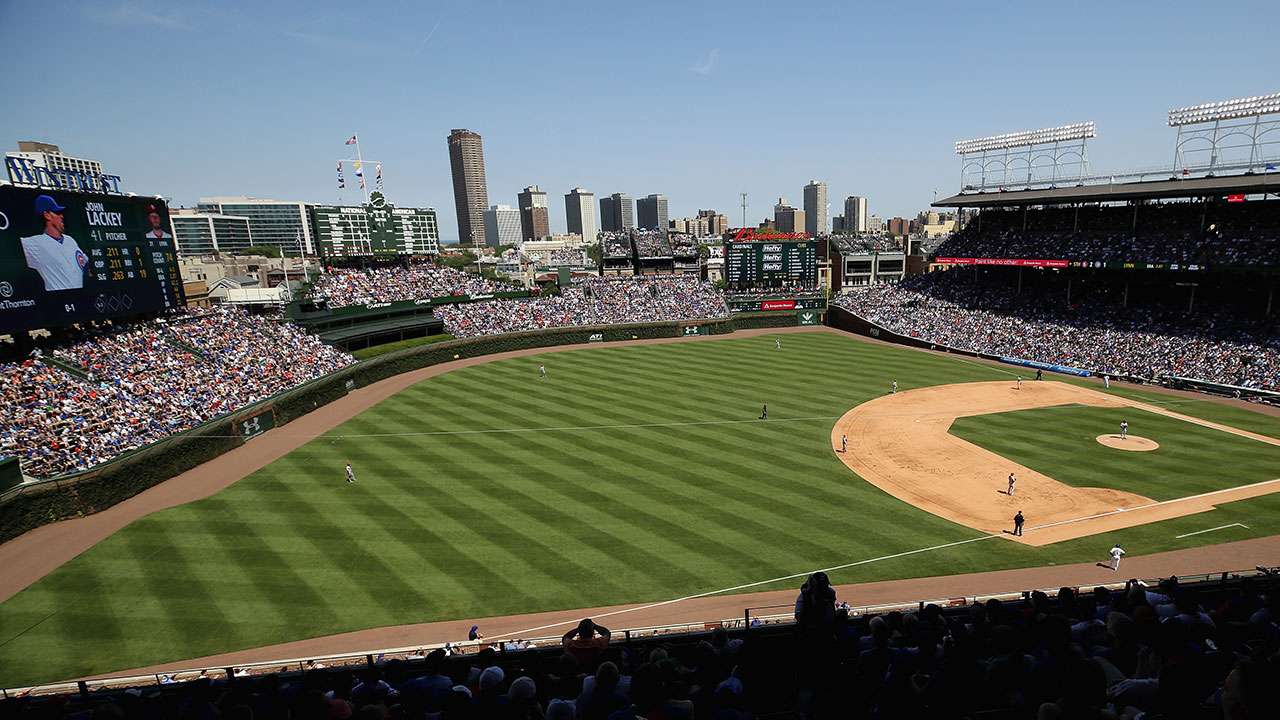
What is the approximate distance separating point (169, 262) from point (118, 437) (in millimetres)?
15129

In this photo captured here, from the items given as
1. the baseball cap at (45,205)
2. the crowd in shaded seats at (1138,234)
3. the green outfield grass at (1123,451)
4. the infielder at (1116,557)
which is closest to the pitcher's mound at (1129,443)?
the green outfield grass at (1123,451)

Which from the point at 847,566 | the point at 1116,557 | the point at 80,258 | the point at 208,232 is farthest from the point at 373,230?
the point at 208,232

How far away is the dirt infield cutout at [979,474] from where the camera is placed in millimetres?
20406

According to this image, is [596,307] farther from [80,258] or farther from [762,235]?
[80,258]

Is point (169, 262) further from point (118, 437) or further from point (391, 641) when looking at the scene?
point (391, 641)

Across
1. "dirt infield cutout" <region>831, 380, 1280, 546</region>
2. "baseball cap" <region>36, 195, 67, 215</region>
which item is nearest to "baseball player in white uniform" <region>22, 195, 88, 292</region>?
"baseball cap" <region>36, 195, 67, 215</region>

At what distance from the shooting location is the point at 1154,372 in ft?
122

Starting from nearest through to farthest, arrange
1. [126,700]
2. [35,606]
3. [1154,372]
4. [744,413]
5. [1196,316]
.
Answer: [126,700], [35,606], [744,413], [1154,372], [1196,316]

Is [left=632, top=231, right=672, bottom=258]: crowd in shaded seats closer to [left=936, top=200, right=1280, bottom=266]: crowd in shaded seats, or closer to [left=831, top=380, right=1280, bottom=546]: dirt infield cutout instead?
[left=936, top=200, right=1280, bottom=266]: crowd in shaded seats

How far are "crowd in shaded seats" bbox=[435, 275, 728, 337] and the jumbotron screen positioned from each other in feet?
74.8

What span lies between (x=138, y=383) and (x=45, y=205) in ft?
30.8

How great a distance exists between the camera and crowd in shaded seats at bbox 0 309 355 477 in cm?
2342

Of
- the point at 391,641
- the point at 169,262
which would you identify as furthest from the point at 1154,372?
the point at 169,262

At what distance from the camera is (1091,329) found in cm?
4372
